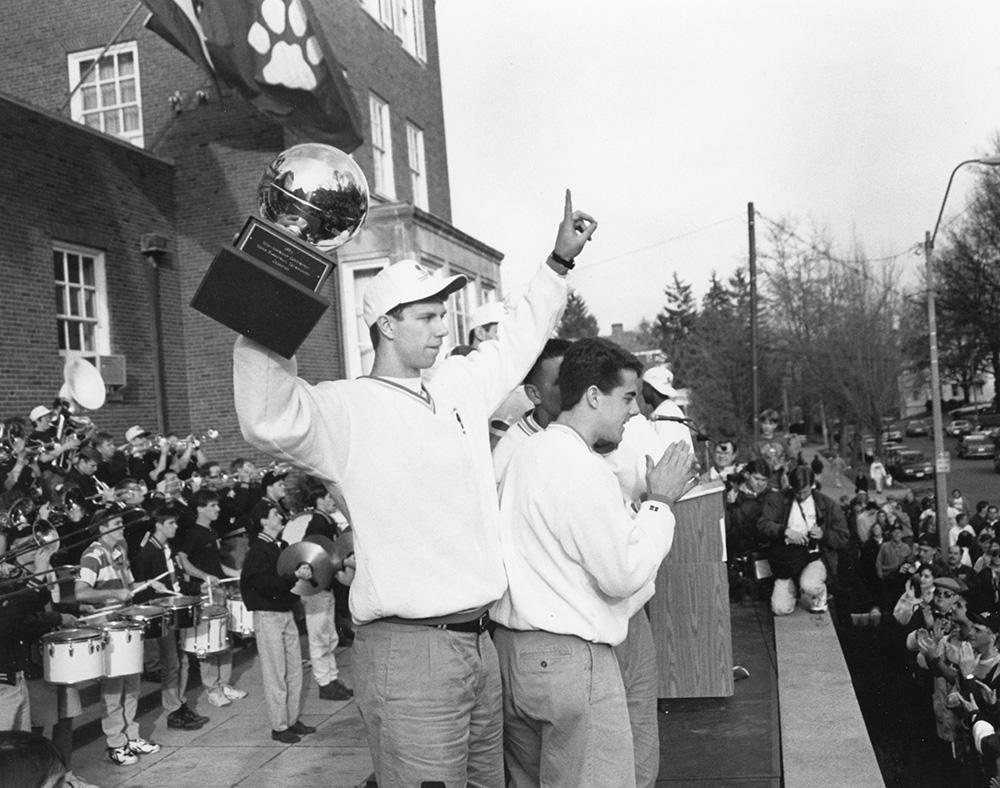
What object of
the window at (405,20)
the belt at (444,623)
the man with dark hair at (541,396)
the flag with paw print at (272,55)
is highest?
the window at (405,20)

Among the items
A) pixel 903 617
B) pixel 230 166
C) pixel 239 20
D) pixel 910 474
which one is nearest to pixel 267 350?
pixel 903 617

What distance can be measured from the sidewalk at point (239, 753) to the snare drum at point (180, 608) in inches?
37.2

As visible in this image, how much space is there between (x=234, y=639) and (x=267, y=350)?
6703 mm

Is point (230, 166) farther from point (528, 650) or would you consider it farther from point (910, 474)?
point (910, 474)

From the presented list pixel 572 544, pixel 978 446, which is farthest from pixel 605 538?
pixel 978 446

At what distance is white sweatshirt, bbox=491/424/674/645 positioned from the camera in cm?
322

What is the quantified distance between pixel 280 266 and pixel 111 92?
54.1 feet

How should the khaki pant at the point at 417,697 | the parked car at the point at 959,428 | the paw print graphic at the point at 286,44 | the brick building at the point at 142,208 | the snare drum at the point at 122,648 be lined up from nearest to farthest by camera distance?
the khaki pant at the point at 417,697, the snare drum at the point at 122,648, the brick building at the point at 142,208, the paw print graphic at the point at 286,44, the parked car at the point at 959,428

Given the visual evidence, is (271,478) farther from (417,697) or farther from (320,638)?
(417,697)

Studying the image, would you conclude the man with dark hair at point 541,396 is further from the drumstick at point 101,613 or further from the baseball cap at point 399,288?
the drumstick at point 101,613

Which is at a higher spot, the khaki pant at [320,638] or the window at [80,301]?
the window at [80,301]

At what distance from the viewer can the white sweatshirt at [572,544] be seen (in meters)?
3.22

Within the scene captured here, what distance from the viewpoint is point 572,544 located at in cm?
326

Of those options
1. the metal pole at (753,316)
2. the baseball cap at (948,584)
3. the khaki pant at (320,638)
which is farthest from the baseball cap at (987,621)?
the metal pole at (753,316)
